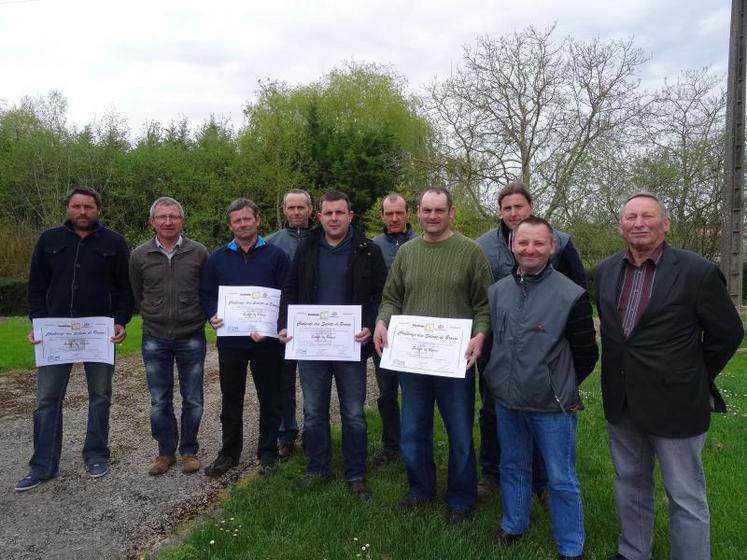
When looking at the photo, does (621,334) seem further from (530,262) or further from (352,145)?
(352,145)

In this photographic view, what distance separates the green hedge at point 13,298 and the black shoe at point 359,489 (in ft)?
58.9

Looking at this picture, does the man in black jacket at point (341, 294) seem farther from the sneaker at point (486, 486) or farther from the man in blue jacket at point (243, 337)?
the sneaker at point (486, 486)

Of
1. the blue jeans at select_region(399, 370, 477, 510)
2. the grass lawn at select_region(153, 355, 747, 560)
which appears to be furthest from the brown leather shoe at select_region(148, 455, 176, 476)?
the blue jeans at select_region(399, 370, 477, 510)

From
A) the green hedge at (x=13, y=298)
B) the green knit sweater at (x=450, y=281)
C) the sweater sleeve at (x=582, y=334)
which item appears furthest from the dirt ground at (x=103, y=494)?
the green hedge at (x=13, y=298)

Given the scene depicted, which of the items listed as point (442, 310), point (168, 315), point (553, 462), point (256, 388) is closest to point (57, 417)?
point (168, 315)

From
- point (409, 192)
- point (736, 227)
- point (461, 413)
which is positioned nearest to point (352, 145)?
point (409, 192)

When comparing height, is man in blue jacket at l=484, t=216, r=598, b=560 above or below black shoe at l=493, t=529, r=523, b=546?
above

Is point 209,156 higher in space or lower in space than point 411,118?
lower

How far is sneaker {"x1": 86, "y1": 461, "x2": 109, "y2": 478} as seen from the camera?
4902mm

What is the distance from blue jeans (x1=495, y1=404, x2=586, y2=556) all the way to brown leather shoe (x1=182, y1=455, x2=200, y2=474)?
2.82 meters

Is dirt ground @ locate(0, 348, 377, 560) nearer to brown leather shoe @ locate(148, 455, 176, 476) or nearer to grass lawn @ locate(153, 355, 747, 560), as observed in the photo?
brown leather shoe @ locate(148, 455, 176, 476)

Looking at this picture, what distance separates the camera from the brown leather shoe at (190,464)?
496cm

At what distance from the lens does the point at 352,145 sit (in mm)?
26000

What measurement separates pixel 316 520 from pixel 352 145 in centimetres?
2343
